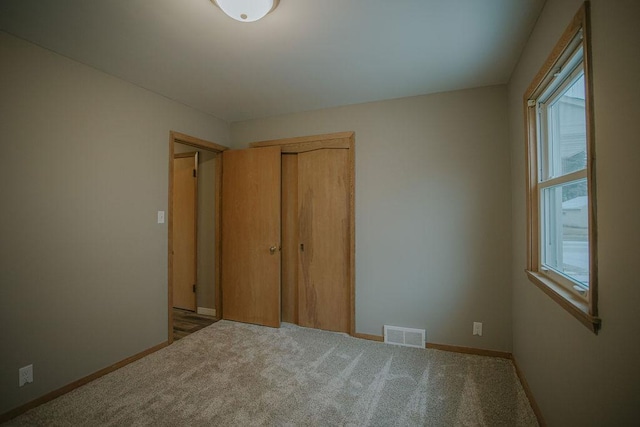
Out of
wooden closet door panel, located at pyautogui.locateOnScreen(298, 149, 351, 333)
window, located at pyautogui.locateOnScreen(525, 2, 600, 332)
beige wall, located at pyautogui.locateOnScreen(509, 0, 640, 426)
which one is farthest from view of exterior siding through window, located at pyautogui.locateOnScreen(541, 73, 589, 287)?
wooden closet door panel, located at pyautogui.locateOnScreen(298, 149, 351, 333)

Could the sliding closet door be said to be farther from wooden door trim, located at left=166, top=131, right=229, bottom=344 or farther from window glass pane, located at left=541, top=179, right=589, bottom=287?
window glass pane, located at left=541, top=179, right=589, bottom=287

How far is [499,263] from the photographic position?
2.55 meters

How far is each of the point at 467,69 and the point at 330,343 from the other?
2761 millimetres

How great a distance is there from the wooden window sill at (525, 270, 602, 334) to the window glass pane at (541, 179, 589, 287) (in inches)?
3.3

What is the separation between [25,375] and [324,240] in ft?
8.21

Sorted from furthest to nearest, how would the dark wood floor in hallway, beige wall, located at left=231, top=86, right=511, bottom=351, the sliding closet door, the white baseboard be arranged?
the white baseboard, the sliding closet door, the dark wood floor in hallway, beige wall, located at left=231, top=86, right=511, bottom=351

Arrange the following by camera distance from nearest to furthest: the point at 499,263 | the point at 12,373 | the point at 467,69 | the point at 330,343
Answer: the point at 12,373, the point at 467,69, the point at 499,263, the point at 330,343

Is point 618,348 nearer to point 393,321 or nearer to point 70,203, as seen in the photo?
point 393,321

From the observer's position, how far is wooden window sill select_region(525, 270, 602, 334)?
1095 millimetres

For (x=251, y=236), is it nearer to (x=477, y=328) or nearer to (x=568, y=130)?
(x=477, y=328)

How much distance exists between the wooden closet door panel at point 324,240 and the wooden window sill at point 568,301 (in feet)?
5.63

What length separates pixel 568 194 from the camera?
1.54 metres

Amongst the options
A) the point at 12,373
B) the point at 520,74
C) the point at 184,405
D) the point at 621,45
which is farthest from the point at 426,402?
the point at 12,373

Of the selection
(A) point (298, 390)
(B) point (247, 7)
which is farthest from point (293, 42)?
(A) point (298, 390)
